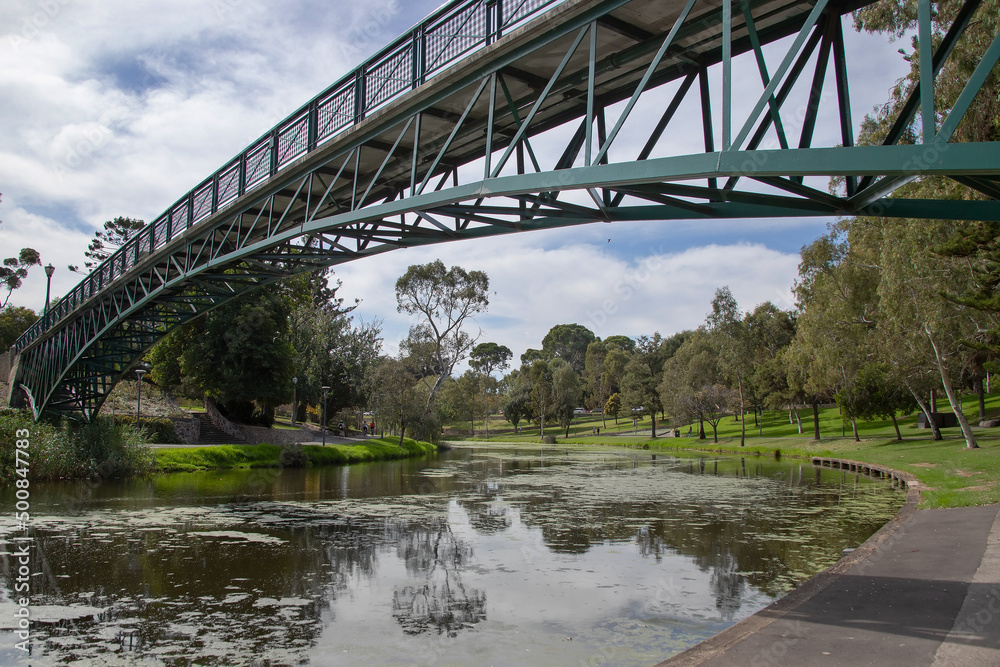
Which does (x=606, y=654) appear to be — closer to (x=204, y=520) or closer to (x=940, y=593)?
(x=940, y=593)

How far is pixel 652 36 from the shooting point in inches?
304

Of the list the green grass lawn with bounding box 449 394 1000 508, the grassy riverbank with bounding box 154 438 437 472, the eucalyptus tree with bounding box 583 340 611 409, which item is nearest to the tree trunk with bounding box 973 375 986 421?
the green grass lawn with bounding box 449 394 1000 508

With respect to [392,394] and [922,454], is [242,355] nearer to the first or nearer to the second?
[392,394]

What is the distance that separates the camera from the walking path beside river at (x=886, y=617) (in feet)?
16.5

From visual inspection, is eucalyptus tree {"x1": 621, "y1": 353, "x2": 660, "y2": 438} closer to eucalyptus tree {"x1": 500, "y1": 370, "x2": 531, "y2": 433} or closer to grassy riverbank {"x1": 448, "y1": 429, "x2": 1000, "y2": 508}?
grassy riverbank {"x1": 448, "y1": 429, "x2": 1000, "y2": 508}

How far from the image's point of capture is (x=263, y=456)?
2884cm

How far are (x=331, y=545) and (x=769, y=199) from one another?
29.1 ft

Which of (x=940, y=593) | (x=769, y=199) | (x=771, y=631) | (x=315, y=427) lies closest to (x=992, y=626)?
(x=940, y=593)

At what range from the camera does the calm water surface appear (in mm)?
6211

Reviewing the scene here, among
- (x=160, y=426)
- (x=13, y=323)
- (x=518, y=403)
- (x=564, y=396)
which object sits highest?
(x=13, y=323)

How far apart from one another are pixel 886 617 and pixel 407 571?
19.7 ft

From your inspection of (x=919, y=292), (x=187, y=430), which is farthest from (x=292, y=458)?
(x=919, y=292)

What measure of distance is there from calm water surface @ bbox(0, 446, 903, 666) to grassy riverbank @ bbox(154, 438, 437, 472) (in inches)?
236

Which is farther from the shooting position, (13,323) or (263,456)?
(13,323)
